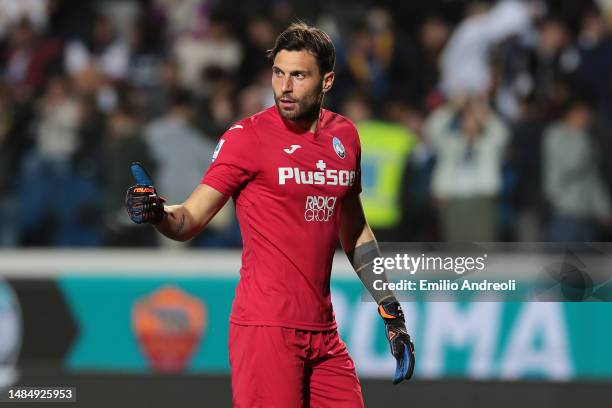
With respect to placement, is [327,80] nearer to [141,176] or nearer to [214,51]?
[141,176]

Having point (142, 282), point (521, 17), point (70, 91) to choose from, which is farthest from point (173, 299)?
point (521, 17)

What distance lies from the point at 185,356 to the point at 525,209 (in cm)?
386

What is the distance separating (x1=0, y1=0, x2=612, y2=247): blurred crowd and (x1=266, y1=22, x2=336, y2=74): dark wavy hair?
5161 mm

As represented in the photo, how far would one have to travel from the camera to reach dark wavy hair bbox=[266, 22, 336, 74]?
4969mm

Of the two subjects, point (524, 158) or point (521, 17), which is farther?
point (521, 17)

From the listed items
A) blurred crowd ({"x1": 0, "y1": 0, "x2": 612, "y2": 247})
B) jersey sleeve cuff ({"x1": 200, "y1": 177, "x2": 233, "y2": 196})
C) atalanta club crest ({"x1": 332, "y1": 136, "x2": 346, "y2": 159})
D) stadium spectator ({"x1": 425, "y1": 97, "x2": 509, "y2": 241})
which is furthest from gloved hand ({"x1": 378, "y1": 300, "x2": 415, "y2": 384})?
stadium spectator ({"x1": 425, "y1": 97, "x2": 509, "y2": 241})

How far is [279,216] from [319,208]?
176mm

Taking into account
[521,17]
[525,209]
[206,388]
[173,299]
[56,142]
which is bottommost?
[206,388]

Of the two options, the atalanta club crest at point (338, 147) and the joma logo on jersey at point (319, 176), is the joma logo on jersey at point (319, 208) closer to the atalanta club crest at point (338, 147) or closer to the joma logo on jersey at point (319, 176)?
the joma logo on jersey at point (319, 176)

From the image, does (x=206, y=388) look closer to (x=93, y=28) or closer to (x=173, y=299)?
(x=173, y=299)

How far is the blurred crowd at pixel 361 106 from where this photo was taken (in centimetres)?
1048

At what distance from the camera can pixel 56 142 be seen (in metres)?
11.9

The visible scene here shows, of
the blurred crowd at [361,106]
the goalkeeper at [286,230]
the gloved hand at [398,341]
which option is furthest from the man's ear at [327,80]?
the blurred crowd at [361,106]

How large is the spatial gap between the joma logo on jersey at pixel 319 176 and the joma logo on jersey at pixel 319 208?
0.06 meters
